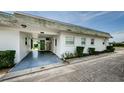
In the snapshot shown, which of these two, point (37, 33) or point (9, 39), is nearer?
point (9, 39)

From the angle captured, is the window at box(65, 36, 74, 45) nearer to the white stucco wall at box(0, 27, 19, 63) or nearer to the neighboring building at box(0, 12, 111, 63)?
the neighboring building at box(0, 12, 111, 63)

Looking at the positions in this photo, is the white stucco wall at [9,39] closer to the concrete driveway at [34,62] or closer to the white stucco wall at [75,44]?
the concrete driveway at [34,62]

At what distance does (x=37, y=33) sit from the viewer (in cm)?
1083

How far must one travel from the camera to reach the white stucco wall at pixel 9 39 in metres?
7.55

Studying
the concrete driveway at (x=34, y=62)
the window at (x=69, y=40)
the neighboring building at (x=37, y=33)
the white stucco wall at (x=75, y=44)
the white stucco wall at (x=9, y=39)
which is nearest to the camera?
the concrete driveway at (x=34, y=62)

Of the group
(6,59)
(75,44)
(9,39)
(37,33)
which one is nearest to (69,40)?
(75,44)

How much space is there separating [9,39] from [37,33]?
131 inches

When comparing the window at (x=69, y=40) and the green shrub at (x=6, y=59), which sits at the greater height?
the window at (x=69, y=40)

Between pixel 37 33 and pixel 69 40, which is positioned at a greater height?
pixel 37 33

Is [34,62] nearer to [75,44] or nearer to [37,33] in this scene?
[37,33]

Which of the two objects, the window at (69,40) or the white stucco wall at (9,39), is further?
the window at (69,40)

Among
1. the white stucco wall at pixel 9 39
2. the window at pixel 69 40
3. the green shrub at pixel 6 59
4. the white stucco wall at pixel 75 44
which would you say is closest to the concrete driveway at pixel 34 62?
the green shrub at pixel 6 59

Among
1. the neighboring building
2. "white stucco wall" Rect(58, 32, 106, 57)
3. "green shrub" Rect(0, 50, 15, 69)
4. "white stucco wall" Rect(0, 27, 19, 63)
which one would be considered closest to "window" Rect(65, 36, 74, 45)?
the neighboring building
